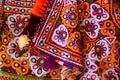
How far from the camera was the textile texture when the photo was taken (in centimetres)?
108

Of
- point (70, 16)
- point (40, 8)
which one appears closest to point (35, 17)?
point (40, 8)

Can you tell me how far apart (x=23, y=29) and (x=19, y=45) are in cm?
7

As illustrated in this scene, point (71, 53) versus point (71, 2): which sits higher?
point (71, 2)

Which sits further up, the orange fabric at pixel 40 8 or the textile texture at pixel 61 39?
the orange fabric at pixel 40 8

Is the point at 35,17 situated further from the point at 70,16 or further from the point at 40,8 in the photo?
the point at 70,16

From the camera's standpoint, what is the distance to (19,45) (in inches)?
45.2

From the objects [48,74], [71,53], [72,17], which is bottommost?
[48,74]

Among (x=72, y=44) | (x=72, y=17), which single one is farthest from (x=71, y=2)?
(x=72, y=44)

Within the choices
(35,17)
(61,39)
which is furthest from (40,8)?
(61,39)

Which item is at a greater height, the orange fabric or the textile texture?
the orange fabric

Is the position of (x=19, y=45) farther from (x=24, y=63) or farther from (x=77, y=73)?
(x=77, y=73)

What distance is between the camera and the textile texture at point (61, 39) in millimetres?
1078

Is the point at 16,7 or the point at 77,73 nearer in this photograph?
the point at 77,73

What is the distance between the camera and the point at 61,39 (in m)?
1.07
